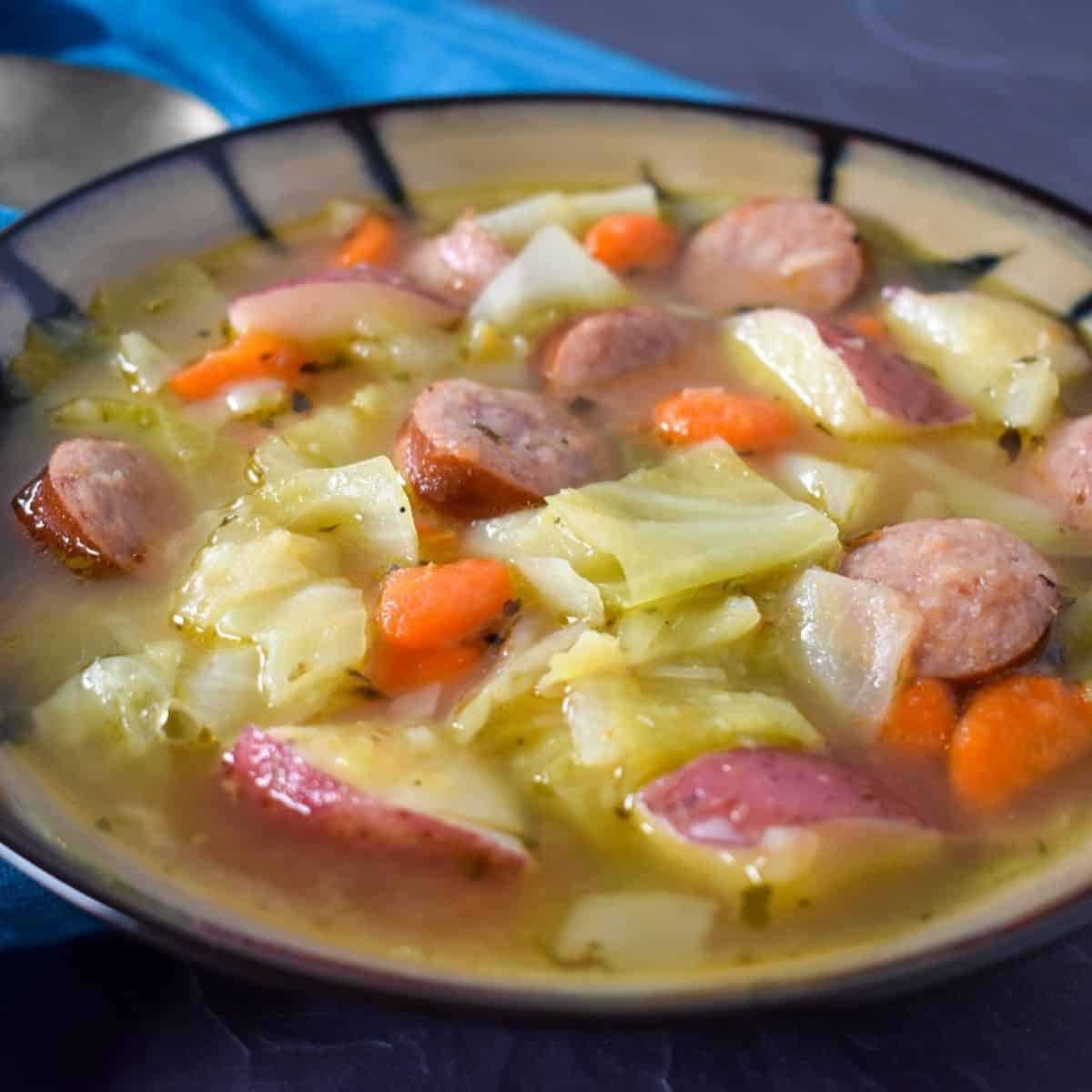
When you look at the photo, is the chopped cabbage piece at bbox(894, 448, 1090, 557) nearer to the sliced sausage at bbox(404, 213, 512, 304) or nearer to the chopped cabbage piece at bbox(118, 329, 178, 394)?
the sliced sausage at bbox(404, 213, 512, 304)

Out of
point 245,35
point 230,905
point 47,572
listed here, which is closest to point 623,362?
point 47,572

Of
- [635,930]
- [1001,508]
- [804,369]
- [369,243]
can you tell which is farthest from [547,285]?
[635,930]

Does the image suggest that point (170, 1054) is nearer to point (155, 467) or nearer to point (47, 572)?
point (47, 572)

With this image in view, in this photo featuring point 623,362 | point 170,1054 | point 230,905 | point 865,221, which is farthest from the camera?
point 865,221

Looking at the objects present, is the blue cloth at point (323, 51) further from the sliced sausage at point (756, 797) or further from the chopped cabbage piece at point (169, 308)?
the sliced sausage at point (756, 797)

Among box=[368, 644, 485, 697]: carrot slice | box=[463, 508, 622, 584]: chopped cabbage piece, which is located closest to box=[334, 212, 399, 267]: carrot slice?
box=[463, 508, 622, 584]: chopped cabbage piece

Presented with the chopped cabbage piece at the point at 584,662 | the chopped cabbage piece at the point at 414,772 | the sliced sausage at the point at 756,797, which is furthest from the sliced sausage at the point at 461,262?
the sliced sausage at the point at 756,797

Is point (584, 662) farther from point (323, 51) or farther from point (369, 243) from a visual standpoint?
point (323, 51)
